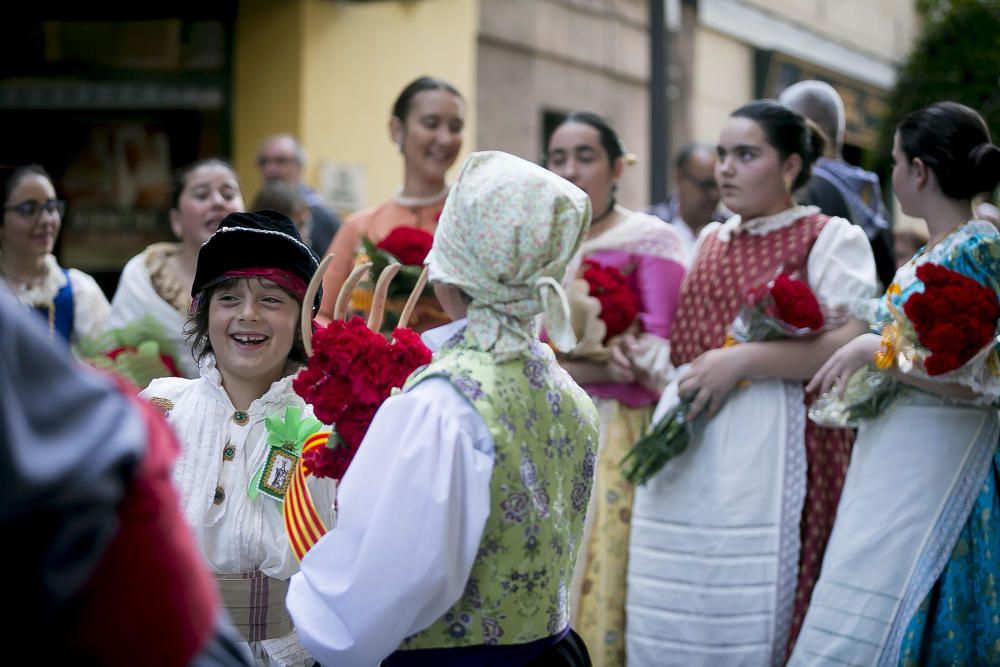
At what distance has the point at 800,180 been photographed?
15.7 ft

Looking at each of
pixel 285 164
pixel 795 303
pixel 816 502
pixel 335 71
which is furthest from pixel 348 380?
pixel 335 71

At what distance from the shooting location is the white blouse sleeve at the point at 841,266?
14.6 feet

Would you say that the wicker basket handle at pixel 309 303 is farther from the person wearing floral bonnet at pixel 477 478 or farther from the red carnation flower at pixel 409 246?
the red carnation flower at pixel 409 246

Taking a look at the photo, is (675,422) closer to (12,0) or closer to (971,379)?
(971,379)

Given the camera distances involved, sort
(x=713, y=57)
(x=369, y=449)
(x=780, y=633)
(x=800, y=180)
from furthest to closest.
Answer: (x=713, y=57)
(x=800, y=180)
(x=780, y=633)
(x=369, y=449)

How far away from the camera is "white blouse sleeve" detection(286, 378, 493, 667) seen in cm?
238

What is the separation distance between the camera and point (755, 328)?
4.48m

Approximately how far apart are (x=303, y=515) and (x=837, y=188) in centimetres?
326

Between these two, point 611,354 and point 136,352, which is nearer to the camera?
point 136,352

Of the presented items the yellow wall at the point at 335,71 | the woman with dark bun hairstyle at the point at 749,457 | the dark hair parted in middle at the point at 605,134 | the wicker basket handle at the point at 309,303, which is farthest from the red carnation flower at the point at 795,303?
the yellow wall at the point at 335,71

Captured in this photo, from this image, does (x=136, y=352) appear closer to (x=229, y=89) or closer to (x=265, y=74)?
(x=265, y=74)

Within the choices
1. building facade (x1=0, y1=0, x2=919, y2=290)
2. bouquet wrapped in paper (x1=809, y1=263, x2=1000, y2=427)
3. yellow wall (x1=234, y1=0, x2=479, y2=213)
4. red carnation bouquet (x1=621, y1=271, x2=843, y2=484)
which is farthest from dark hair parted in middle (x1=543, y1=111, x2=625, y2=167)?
yellow wall (x1=234, y1=0, x2=479, y2=213)

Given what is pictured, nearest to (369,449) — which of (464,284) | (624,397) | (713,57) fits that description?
(464,284)

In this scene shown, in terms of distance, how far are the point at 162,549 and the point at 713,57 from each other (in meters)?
→ 13.0
